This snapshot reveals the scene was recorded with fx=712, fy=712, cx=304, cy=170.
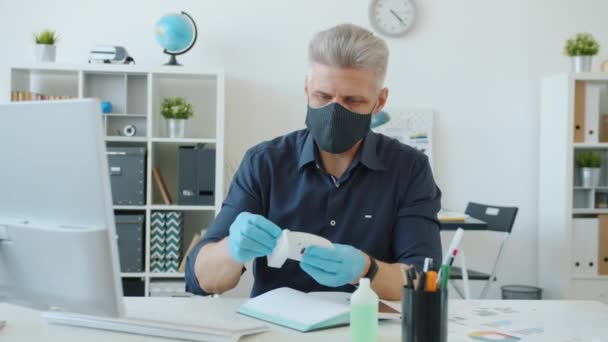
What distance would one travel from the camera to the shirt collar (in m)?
1.85

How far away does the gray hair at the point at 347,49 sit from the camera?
1.73 metres

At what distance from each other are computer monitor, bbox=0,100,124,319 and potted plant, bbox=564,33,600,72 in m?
3.38

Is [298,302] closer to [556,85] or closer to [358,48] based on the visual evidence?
[358,48]

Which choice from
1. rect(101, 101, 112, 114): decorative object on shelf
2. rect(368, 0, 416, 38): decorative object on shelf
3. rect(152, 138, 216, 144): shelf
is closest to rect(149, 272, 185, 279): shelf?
rect(152, 138, 216, 144): shelf

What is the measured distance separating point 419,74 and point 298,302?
2.87 meters

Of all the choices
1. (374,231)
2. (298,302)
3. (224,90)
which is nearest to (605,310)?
(374,231)

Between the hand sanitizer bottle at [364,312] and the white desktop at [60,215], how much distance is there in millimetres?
224

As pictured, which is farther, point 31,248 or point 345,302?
point 345,302

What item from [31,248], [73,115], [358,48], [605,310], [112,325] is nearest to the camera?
[73,115]

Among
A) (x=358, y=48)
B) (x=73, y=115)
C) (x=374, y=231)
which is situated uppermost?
(x=358, y=48)

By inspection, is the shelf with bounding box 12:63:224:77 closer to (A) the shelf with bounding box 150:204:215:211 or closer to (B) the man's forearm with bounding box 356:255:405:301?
(A) the shelf with bounding box 150:204:215:211

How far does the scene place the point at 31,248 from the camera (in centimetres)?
118

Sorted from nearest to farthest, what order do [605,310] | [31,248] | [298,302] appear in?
[31,248] → [298,302] → [605,310]

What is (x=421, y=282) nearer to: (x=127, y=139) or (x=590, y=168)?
(x=127, y=139)
